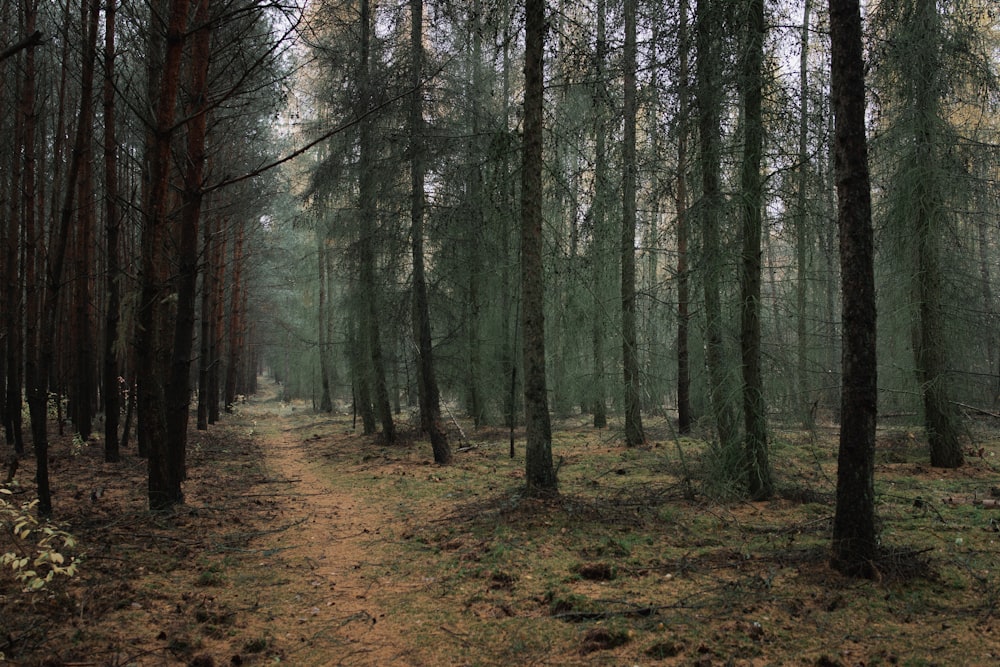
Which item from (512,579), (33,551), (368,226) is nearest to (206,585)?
(33,551)

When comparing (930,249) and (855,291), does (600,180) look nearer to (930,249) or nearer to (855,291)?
(855,291)

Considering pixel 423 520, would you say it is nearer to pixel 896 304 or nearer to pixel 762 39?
pixel 762 39

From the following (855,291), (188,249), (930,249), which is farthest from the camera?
(930,249)

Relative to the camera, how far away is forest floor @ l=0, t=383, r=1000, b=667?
135 inches

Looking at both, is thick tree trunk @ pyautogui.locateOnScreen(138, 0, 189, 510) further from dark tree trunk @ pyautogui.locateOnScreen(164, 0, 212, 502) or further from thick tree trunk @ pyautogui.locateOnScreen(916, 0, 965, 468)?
thick tree trunk @ pyautogui.locateOnScreen(916, 0, 965, 468)

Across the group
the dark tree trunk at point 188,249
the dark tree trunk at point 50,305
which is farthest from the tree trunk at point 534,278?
the dark tree trunk at point 50,305

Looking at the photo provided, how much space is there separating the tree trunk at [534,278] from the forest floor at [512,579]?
530mm

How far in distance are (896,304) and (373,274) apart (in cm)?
1006

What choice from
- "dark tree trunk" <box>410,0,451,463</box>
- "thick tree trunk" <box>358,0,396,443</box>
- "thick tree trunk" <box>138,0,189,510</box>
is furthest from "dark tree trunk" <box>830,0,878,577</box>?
"thick tree trunk" <box>358,0,396,443</box>

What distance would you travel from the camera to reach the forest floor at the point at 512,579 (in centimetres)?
343

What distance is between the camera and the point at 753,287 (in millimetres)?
6676

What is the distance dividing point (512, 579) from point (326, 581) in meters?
1.60

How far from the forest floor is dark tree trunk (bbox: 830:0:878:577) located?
382 mm

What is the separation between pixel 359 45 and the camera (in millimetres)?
12484
